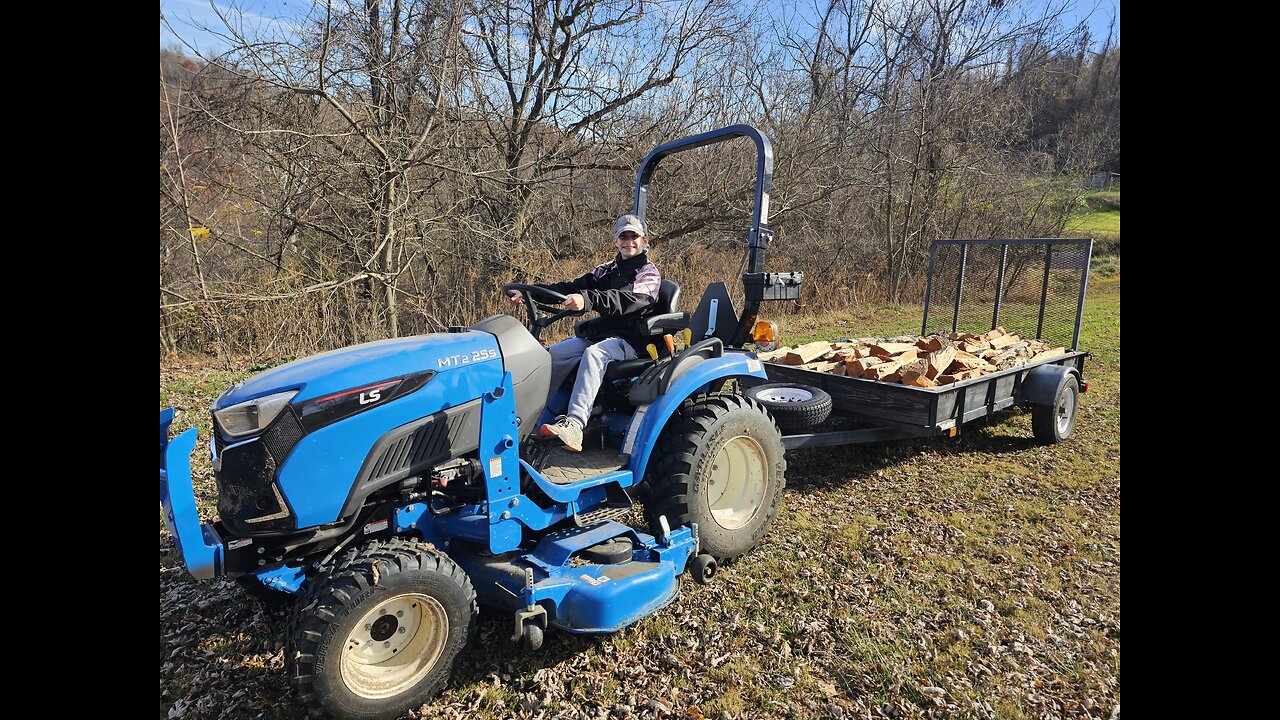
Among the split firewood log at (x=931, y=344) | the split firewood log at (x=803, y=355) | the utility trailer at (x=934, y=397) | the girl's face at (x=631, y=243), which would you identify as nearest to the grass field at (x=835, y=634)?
→ the utility trailer at (x=934, y=397)

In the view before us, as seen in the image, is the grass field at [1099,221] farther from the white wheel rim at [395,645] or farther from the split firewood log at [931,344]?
the white wheel rim at [395,645]

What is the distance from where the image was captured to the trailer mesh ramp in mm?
3010

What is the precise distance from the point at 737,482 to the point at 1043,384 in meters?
3.24

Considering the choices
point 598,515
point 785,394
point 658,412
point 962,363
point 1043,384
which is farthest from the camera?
point 1043,384

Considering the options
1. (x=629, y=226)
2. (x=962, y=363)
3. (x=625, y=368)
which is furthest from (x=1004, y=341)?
(x=625, y=368)

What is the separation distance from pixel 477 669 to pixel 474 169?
28.1ft

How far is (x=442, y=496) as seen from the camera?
2.76 meters

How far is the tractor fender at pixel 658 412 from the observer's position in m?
3.16

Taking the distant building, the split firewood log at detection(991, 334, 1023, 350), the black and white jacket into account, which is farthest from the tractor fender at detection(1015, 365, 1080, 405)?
the distant building

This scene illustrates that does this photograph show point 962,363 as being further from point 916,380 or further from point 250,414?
point 250,414

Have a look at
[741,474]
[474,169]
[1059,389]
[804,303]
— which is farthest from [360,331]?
[804,303]

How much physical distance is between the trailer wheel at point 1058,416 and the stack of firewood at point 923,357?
350 mm

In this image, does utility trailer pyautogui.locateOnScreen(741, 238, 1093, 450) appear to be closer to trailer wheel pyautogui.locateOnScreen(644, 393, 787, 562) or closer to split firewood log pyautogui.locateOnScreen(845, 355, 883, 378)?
split firewood log pyautogui.locateOnScreen(845, 355, 883, 378)

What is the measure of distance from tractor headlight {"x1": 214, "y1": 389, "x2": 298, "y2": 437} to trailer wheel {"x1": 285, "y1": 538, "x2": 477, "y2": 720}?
55 cm
